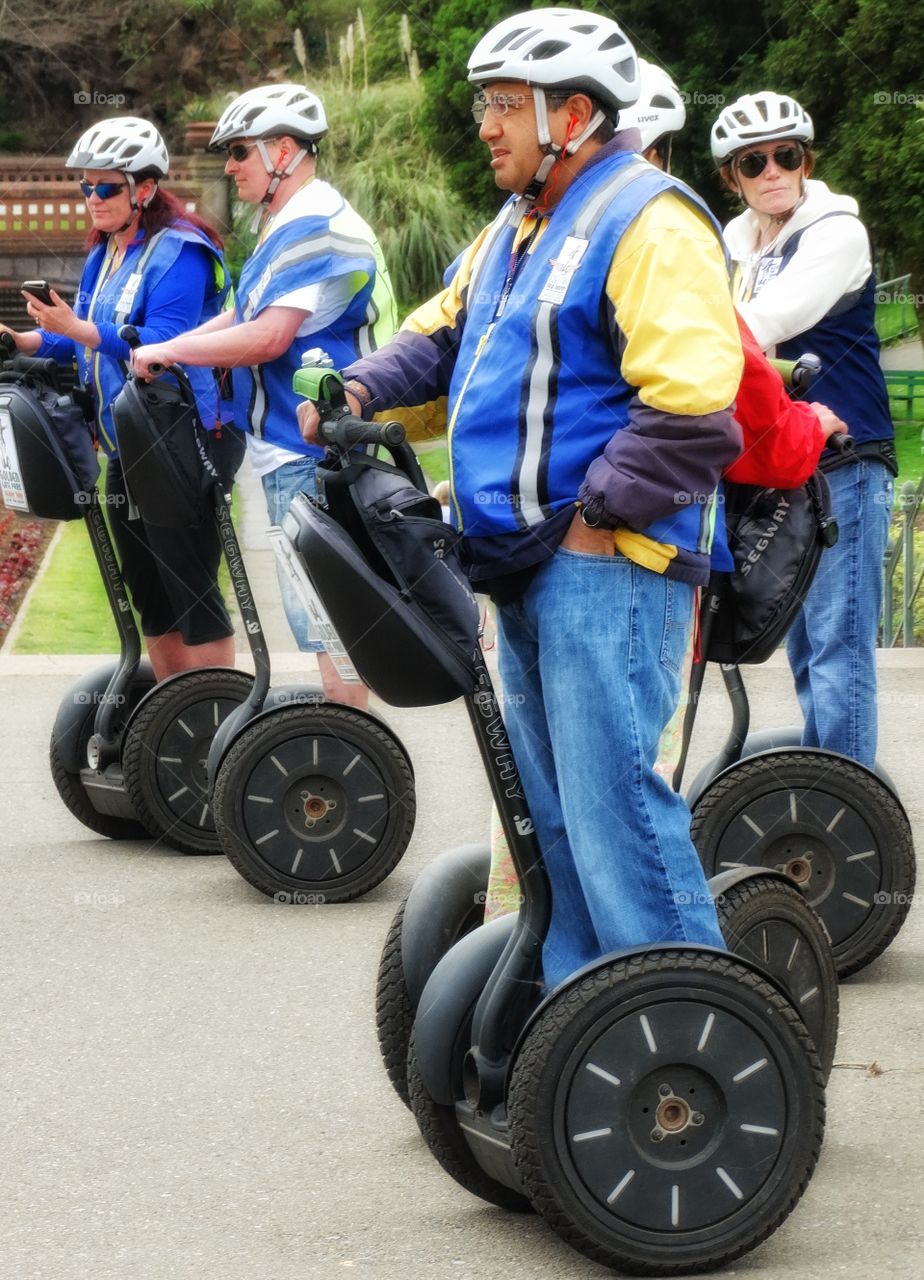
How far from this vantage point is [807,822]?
4738 millimetres

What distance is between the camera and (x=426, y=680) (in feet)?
10.4

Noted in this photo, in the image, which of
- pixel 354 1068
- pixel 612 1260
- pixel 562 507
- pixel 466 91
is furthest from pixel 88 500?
pixel 466 91

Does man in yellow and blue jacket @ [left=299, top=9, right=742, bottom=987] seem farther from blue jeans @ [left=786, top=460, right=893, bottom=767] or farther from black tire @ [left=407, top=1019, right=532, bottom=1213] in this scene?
blue jeans @ [left=786, top=460, right=893, bottom=767]

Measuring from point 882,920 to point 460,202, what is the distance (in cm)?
1770

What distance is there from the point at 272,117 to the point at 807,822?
7.73 ft

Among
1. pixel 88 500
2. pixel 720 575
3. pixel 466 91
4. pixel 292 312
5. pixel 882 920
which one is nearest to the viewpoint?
pixel 720 575

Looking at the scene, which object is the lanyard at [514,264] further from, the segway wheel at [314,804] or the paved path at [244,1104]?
the segway wheel at [314,804]

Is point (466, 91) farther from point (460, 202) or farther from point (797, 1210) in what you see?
point (797, 1210)

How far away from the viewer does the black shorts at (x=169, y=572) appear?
20.0 feet
